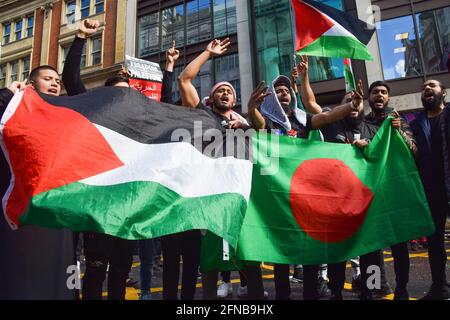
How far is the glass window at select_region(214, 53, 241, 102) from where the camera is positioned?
16797 mm

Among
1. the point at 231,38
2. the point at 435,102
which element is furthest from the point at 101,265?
the point at 231,38

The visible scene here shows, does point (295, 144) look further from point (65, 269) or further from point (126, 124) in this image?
point (65, 269)

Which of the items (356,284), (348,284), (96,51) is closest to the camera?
(356,284)

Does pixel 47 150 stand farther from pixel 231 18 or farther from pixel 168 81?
pixel 231 18

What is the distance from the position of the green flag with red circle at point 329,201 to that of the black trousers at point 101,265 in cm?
97

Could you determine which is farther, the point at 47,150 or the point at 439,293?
the point at 439,293

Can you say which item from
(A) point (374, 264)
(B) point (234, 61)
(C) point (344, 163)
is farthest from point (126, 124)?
(B) point (234, 61)

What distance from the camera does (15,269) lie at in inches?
95.7

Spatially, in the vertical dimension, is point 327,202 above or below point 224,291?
above

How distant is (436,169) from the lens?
129 inches

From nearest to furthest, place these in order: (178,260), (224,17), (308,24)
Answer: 1. (178,260)
2. (308,24)
3. (224,17)

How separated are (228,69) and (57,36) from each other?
12.5m

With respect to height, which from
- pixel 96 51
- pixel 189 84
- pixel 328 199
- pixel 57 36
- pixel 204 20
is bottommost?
pixel 328 199

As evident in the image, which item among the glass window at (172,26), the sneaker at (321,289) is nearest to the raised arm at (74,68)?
the sneaker at (321,289)
